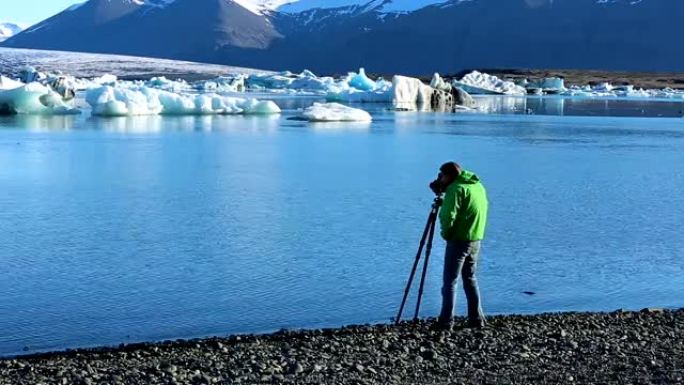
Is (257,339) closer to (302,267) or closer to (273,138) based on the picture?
(302,267)

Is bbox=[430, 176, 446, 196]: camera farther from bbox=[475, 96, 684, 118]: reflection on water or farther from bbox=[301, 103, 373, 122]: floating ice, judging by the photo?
bbox=[475, 96, 684, 118]: reflection on water

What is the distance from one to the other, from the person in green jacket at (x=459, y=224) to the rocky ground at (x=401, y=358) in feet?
0.81

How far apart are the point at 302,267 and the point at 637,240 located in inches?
130

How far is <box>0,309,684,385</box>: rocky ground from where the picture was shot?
4.56 m

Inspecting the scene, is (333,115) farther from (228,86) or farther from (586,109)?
(228,86)

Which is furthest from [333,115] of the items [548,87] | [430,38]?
[430,38]

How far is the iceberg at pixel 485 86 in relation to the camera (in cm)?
6538

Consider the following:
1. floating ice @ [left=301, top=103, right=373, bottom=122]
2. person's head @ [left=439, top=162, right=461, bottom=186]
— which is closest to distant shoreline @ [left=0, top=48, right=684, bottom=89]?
floating ice @ [left=301, top=103, right=373, bottom=122]

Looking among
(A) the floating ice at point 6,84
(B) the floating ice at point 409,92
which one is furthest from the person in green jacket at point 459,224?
(B) the floating ice at point 409,92

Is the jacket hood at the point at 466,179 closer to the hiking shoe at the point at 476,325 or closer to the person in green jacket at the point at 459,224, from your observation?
the person in green jacket at the point at 459,224

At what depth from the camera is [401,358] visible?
4.91 metres

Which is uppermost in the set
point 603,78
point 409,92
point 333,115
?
point 603,78

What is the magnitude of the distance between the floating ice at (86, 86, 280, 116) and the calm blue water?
34.0ft

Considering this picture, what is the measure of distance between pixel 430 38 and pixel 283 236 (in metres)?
148
